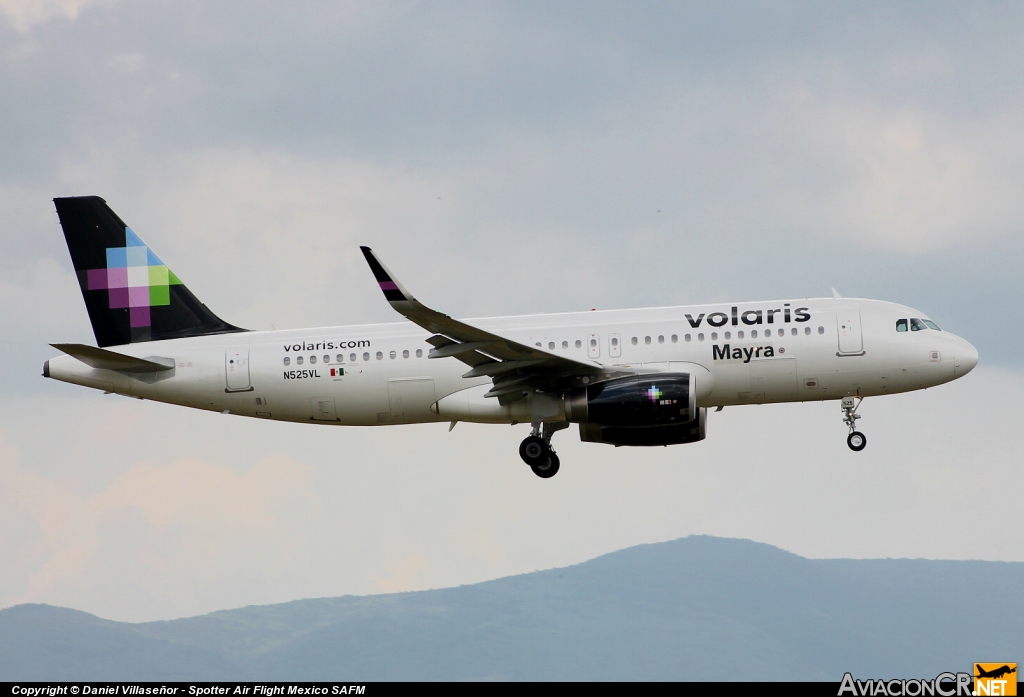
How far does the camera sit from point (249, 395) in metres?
37.0

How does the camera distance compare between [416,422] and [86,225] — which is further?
[86,225]

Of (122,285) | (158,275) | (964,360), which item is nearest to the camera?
(964,360)

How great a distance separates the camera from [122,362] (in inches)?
1455

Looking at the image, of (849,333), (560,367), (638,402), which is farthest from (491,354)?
(849,333)

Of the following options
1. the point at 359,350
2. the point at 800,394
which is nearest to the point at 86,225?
the point at 359,350

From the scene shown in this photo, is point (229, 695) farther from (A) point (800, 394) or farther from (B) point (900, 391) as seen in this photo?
(B) point (900, 391)

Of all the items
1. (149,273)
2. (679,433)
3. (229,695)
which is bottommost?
(229,695)

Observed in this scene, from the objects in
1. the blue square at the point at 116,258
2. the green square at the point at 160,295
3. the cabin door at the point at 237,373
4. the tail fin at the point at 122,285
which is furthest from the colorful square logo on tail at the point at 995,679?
the blue square at the point at 116,258

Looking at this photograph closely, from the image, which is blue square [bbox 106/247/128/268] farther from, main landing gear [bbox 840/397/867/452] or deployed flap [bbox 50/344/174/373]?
main landing gear [bbox 840/397/867/452]

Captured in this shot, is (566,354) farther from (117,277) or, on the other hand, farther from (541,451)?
(117,277)

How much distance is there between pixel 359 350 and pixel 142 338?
27.3 feet

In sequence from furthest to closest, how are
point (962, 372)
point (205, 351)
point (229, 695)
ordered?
1. point (205, 351)
2. point (962, 372)
3. point (229, 695)

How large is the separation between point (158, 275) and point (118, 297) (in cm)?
156

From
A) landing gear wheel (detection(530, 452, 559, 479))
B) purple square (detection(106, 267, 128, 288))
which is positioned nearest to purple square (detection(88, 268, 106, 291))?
purple square (detection(106, 267, 128, 288))
